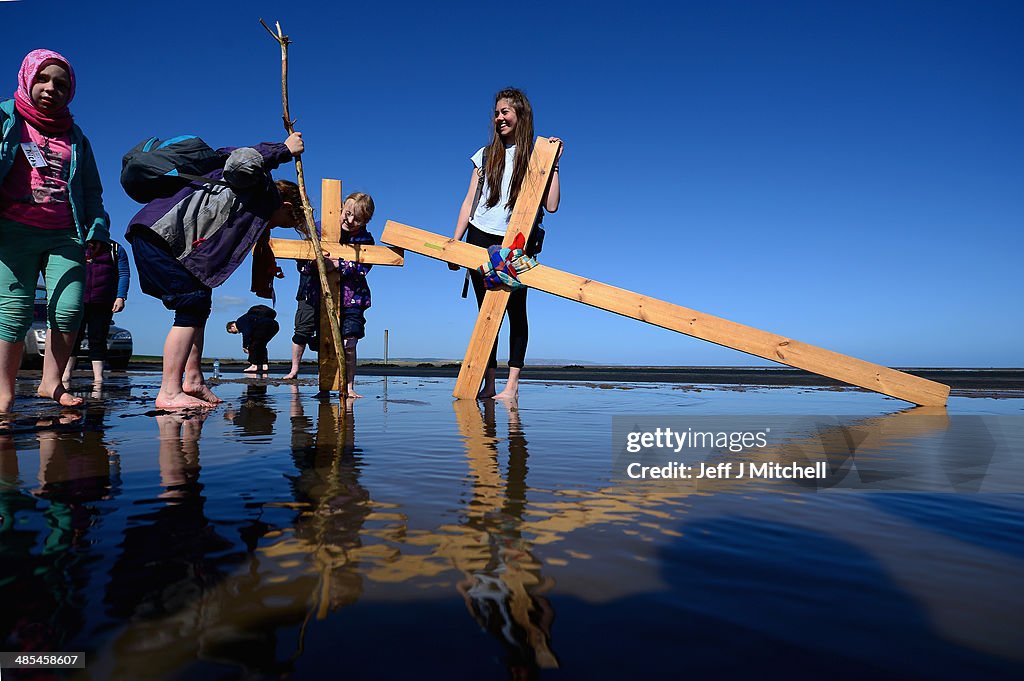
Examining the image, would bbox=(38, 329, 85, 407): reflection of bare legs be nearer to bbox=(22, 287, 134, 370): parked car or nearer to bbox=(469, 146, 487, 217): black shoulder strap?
bbox=(469, 146, 487, 217): black shoulder strap

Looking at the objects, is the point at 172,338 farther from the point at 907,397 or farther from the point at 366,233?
the point at 907,397

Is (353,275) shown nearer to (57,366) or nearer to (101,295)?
(57,366)

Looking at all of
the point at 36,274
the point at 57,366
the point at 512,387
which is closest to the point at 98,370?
the point at 57,366

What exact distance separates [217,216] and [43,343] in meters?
9.07

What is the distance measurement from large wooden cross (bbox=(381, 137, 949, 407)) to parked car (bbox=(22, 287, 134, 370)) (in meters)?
6.45

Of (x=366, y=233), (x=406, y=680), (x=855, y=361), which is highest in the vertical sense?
(x=366, y=233)

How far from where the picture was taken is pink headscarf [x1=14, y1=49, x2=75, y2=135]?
3.70 metres

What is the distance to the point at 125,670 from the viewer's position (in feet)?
2.21

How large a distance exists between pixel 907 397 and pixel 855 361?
0.62m

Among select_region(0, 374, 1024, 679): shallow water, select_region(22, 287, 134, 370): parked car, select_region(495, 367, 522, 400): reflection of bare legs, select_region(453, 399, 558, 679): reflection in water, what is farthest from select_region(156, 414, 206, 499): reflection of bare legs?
select_region(22, 287, 134, 370): parked car

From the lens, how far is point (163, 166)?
3670 mm

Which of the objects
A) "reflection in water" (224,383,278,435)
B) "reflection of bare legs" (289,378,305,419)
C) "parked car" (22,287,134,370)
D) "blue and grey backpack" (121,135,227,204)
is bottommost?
"reflection in water" (224,383,278,435)

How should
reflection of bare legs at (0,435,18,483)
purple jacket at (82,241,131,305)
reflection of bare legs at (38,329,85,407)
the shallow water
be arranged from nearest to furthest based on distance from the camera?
the shallow water, reflection of bare legs at (0,435,18,483), reflection of bare legs at (38,329,85,407), purple jacket at (82,241,131,305)

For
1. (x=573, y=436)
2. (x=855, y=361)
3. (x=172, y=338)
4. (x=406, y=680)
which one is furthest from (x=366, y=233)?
(x=406, y=680)
